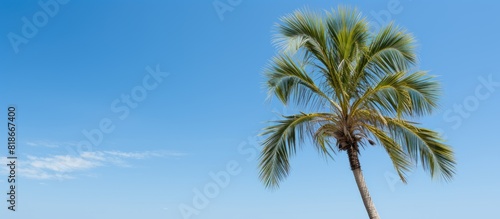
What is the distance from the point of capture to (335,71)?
9.67 m

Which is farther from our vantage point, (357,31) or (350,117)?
(357,31)

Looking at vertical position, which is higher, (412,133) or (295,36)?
(295,36)

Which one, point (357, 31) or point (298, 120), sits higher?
point (357, 31)

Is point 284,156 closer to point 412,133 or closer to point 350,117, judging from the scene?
point 350,117

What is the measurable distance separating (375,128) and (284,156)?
2323 mm

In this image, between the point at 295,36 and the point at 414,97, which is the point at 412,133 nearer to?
the point at 414,97

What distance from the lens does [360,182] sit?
9.10 meters

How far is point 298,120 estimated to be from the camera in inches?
380

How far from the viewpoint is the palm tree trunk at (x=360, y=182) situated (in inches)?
352

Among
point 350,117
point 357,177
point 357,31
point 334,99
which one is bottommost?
point 357,177

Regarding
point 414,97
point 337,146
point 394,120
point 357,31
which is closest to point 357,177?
point 337,146

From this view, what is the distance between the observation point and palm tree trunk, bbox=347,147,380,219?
8930mm

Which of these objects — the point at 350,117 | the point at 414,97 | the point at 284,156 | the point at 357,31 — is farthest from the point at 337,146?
the point at 357,31

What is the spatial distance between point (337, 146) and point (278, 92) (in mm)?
2066
